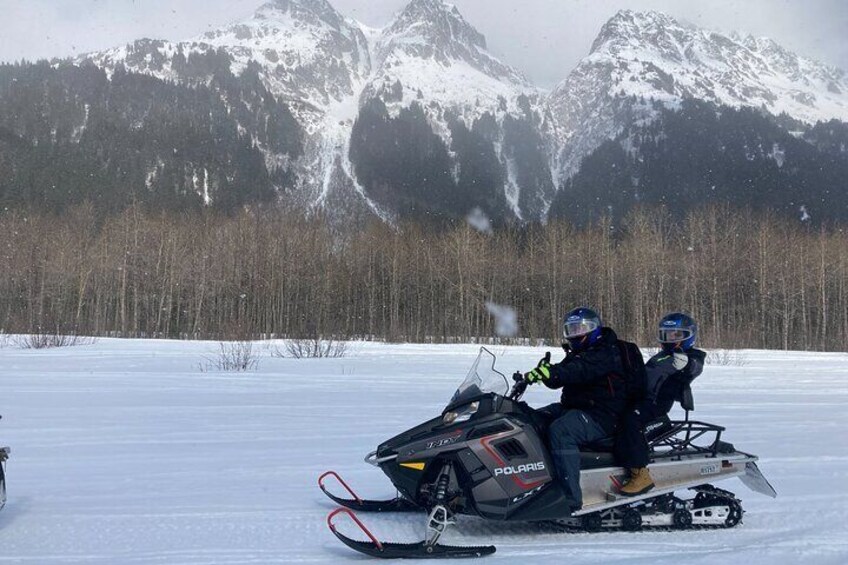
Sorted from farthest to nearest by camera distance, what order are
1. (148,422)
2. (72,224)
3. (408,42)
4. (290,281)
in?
(408,42)
(72,224)
(290,281)
(148,422)

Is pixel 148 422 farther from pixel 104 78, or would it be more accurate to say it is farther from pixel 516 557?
pixel 104 78

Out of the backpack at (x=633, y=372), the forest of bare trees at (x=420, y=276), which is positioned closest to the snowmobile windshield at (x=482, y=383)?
the backpack at (x=633, y=372)

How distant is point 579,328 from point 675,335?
119 centimetres

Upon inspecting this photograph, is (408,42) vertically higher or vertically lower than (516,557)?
higher

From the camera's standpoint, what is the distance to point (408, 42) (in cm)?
14875

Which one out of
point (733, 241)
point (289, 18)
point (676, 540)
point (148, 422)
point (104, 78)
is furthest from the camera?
point (289, 18)

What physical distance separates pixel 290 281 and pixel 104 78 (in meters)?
75.9

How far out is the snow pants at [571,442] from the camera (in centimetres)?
452

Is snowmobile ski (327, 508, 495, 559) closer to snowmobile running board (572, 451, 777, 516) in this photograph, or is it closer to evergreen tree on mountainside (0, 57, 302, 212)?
snowmobile running board (572, 451, 777, 516)

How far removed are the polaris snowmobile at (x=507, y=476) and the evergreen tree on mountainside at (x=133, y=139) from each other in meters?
80.7

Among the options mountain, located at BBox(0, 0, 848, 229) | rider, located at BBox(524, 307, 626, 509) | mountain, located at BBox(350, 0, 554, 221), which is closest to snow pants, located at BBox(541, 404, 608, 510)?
rider, located at BBox(524, 307, 626, 509)

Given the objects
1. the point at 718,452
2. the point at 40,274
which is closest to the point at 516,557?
the point at 718,452

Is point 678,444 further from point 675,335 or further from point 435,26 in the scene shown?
point 435,26

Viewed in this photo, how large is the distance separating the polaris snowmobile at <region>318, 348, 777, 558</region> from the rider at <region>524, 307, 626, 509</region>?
0.42 feet
